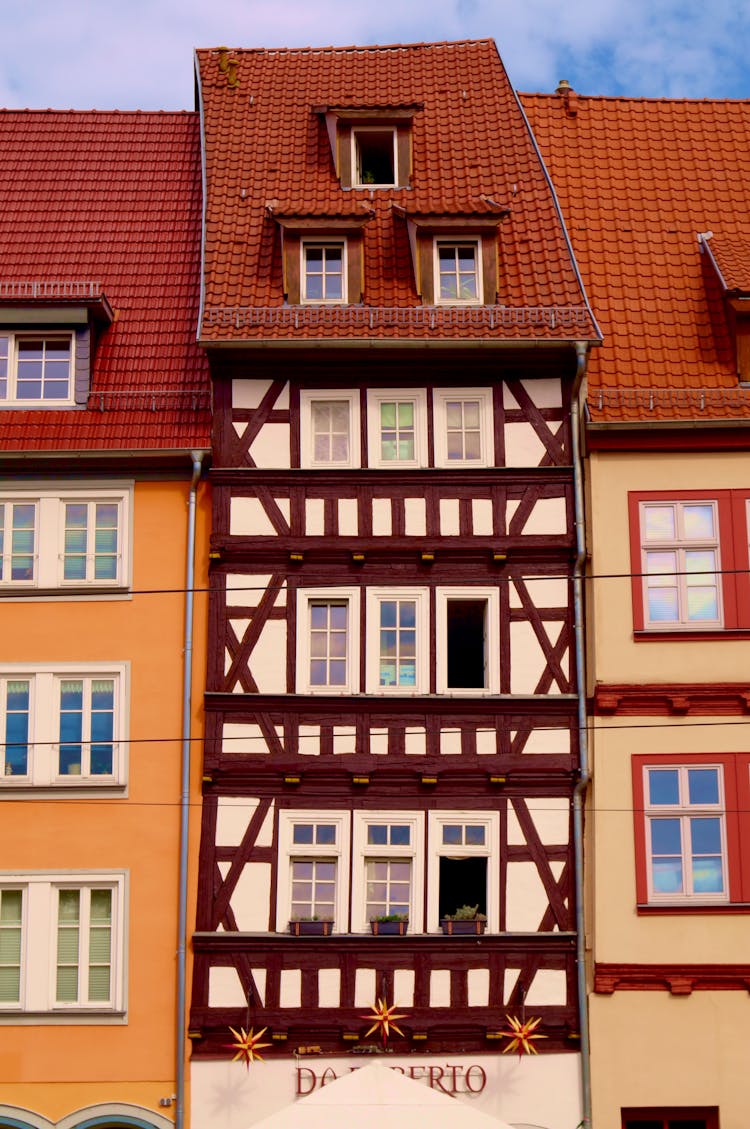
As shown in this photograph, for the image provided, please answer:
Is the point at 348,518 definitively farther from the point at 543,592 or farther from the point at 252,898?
the point at 252,898

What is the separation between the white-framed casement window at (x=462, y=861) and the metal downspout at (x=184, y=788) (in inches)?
120

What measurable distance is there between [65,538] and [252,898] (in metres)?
5.27

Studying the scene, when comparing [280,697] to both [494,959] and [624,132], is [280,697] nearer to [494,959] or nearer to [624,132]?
[494,959]

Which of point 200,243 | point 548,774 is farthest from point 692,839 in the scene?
point 200,243

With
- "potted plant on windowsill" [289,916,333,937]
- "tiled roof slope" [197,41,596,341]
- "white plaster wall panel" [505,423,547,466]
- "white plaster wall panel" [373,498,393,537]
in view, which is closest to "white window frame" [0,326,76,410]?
"tiled roof slope" [197,41,596,341]

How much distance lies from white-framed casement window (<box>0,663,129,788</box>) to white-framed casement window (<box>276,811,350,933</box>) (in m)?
2.26

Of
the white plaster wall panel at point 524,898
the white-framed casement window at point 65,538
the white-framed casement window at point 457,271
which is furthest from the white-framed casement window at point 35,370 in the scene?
the white plaster wall panel at point 524,898

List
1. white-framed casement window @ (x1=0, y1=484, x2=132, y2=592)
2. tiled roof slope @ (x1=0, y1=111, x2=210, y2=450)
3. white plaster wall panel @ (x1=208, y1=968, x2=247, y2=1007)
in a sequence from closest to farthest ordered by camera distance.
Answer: white plaster wall panel @ (x1=208, y1=968, x2=247, y2=1007) < white-framed casement window @ (x1=0, y1=484, x2=132, y2=592) < tiled roof slope @ (x1=0, y1=111, x2=210, y2=450)

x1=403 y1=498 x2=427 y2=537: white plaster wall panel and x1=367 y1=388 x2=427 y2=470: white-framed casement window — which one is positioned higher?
x1=367 y1=388 x2=427 y2=470: white-framed casement window

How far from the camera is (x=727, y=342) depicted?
81.8 ft

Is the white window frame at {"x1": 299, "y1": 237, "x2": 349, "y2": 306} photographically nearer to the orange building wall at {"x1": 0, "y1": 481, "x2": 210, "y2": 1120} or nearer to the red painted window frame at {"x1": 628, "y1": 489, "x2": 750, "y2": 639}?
the orange building wall at {"x1": 0, "y1": 481, "x2": 210, "y2": 1120}

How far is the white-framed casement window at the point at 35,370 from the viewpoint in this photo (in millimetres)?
24375

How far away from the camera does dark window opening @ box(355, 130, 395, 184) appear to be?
27.0 meters

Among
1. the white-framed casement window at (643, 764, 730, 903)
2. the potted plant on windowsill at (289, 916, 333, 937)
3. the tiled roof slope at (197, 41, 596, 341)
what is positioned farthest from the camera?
the tiled roof slope at (197, 41, 596, 341)
